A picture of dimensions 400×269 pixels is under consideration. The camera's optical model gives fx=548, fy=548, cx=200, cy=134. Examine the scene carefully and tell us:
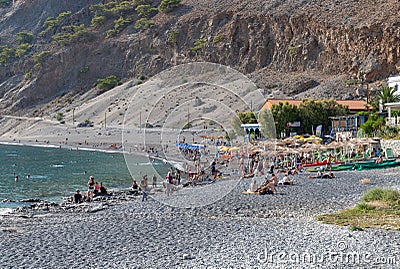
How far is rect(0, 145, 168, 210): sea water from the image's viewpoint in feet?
98.0

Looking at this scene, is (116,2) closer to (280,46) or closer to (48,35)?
(48,35)

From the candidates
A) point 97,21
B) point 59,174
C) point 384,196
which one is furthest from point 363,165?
point 97,21

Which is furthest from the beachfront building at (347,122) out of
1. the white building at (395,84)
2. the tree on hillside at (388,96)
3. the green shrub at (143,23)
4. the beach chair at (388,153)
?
the green shrub at (143,23)

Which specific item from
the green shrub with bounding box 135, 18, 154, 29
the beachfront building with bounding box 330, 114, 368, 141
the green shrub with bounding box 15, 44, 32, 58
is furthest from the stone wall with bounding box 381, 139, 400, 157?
the green shrub with bounding box 15, 44, 32, 58

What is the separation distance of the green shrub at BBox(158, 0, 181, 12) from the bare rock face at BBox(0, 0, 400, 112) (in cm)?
106

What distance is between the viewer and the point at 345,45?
256ft

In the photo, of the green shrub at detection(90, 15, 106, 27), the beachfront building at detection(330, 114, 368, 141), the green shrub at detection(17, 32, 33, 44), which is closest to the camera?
A: the beachfront building at detection(330, 114, 368, 141)

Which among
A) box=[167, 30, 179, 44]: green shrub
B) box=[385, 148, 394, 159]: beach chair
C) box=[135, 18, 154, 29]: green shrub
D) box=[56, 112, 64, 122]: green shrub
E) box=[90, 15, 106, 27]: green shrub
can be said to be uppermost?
box=[90, 15, 106, 27]: green shrub

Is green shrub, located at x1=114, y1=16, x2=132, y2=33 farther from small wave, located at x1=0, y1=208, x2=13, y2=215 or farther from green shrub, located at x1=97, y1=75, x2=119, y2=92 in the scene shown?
small wave, located at x1=0, y1=208, x2=13, y2=215

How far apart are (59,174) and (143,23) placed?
77698 millimetres

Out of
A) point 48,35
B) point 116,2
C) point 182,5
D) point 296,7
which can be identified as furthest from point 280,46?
point 48,35

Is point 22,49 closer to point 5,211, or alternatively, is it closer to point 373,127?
point 373,127

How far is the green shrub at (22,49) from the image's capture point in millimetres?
124438

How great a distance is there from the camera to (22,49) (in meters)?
126
